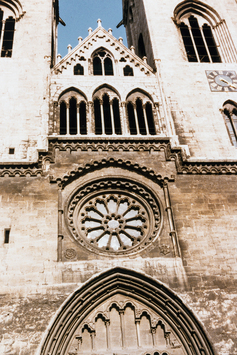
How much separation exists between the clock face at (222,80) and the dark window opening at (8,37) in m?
8.40

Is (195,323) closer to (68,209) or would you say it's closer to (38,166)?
(68,209)

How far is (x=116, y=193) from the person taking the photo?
1373 centimetres

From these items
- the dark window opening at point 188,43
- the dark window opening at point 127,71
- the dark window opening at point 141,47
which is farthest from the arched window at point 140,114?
the dark window opening at point 141,47

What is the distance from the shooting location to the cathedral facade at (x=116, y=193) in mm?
11062

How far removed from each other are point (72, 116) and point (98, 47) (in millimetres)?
4067

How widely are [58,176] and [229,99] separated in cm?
766

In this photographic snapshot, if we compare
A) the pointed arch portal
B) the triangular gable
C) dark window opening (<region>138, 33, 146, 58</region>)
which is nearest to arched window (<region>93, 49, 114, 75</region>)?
the triangular gable

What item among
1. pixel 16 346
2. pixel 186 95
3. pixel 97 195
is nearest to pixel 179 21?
pixel 186 95

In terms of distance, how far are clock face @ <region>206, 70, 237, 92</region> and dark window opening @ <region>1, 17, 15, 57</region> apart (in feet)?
27.6

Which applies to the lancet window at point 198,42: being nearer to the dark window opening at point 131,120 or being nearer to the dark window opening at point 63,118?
the dark window opening at point 131,120

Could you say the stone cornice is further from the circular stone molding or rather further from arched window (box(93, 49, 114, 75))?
arched window (box(93, 49, 114, 75))

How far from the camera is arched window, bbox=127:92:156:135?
1577 centimetres

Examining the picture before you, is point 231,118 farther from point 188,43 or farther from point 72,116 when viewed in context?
point 72,116

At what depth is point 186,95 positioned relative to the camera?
662 inches
